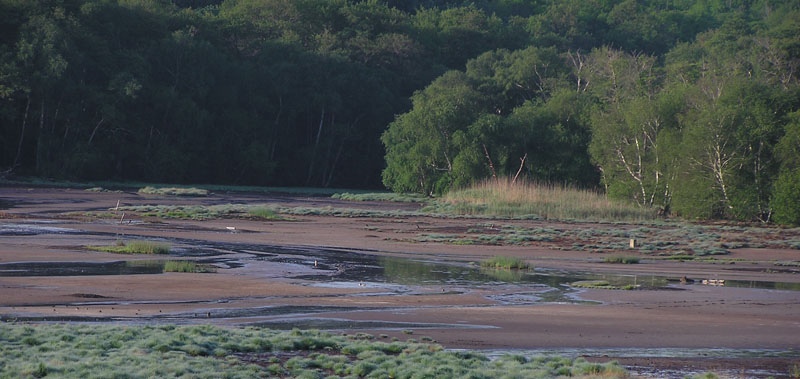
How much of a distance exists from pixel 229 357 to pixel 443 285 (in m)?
10.0

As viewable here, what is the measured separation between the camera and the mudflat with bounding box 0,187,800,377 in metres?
15.9

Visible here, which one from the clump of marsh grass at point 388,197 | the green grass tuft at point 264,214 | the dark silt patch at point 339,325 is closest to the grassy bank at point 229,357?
the dark silt patch at point 339,325

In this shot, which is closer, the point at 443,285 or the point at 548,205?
the point at 443,285

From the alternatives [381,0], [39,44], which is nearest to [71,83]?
[39,44]

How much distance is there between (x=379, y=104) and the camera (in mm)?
88500

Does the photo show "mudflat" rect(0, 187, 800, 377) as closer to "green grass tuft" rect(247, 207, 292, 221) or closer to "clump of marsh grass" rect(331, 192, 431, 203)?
"green grass tuft" rect(247, 207, 292, 221)

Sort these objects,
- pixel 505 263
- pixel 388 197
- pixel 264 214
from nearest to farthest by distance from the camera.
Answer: pixel 505 263, pixel 264 214, pixel 388 197

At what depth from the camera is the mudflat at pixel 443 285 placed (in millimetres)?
15945

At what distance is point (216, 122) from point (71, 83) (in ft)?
51.5

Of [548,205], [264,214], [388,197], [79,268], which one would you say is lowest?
[79,268]

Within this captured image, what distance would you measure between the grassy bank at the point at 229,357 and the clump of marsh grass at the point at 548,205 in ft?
119

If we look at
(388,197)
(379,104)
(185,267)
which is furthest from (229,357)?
(379,104)

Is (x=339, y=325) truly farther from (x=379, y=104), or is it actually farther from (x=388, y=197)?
(x=379, y=104)

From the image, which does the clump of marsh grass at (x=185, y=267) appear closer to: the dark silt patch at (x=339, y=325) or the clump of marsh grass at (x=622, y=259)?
the dark silt patch at (x=339, y=325)
